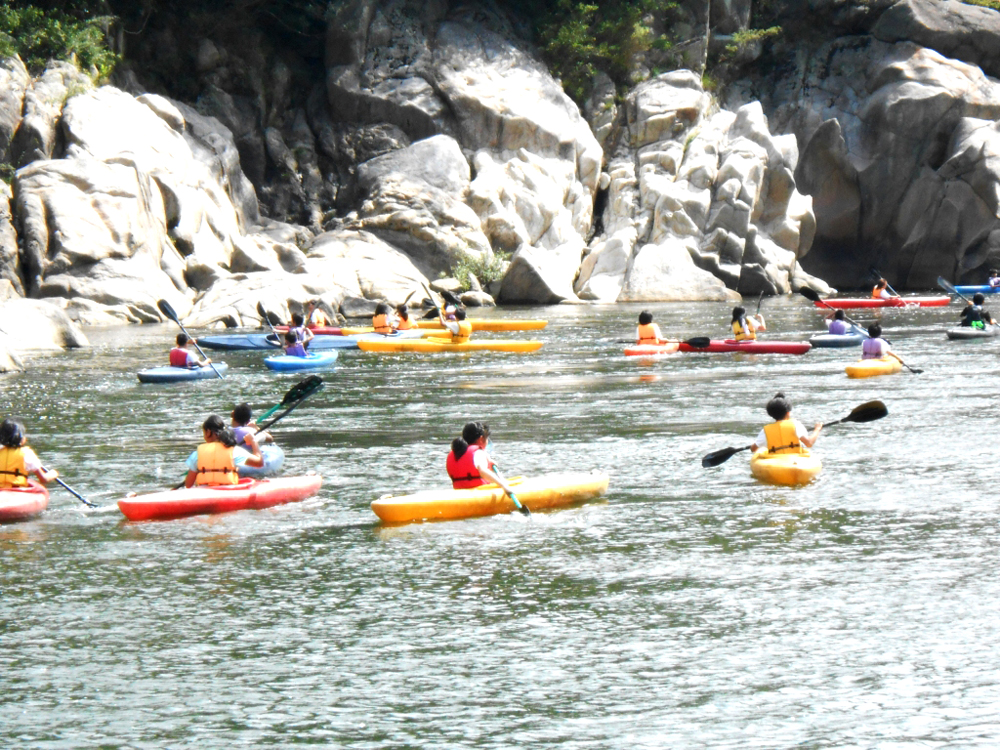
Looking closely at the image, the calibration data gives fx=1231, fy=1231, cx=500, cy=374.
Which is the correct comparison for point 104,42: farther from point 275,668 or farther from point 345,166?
point 275,668

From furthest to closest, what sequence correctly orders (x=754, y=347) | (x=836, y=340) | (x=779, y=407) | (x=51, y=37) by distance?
(x=51, y=37) < (x=836, y=340) < (x=754, y=347) < (x=779, y=407)

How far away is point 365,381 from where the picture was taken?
1920 cm

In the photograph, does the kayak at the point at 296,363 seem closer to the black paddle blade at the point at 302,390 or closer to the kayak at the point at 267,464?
the black paddle blade at the point at 302,390

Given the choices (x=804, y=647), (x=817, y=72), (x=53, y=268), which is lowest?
(x=804, y=647)

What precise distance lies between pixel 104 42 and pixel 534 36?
50.4 feet

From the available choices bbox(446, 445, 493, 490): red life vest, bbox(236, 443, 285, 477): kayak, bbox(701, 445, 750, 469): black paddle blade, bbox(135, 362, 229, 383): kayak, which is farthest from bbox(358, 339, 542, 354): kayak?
bbox(446, 445, 493, 490): red life vest

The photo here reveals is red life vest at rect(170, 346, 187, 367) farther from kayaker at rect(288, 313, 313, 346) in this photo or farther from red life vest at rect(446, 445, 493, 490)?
red life vest at rect(446, 445, 493, 490)

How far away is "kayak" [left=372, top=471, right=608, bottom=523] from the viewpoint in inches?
380

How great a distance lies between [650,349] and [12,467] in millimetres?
13555

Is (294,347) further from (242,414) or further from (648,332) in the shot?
(242,414)

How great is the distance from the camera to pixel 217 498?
395 inches

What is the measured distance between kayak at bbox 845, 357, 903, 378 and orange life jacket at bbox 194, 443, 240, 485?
10.7m

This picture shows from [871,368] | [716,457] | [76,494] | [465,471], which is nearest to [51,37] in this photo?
[871,368]

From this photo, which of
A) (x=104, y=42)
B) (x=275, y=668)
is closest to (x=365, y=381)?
(x=275, y=668)
